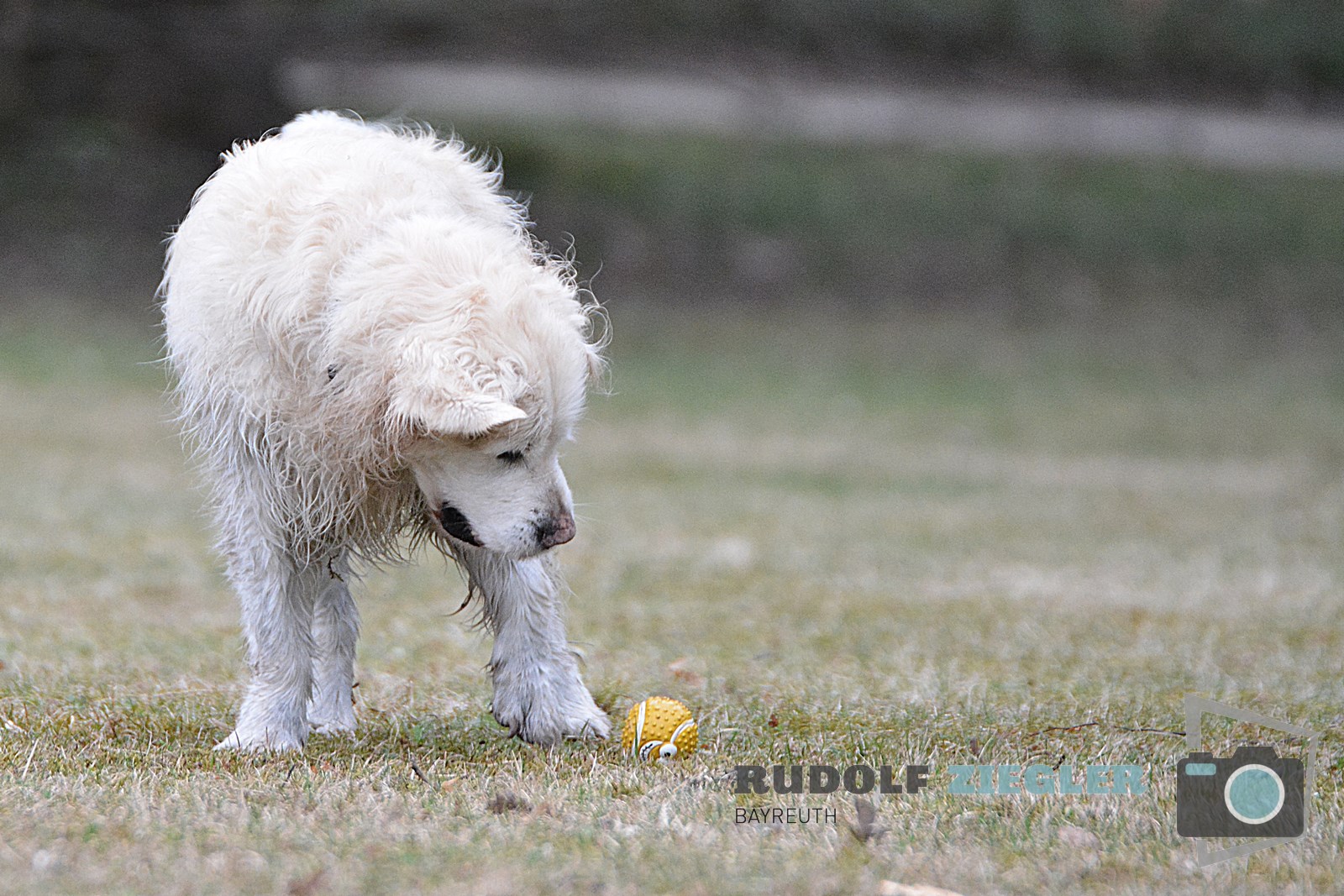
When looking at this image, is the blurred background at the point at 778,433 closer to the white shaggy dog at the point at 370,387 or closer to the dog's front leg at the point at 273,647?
the dog's front leg at the point at 273,647

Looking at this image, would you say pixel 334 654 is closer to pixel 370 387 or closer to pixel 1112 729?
pixel 370 387

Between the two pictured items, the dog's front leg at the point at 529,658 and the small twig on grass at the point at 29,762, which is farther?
the dog's front leg at the point at 529,658

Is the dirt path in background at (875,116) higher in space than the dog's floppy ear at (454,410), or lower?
higher

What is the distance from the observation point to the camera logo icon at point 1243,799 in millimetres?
3824

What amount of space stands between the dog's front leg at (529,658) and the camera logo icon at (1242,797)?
179cm

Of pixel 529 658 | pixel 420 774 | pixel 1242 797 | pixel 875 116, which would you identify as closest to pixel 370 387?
pixel 420 774

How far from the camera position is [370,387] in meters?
4.21

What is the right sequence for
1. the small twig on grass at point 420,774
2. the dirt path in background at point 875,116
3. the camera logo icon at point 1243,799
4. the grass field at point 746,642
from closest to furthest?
1. the grass field at point 746,642
2. the camera logo icon at point 1243,799
3. the small twig on grass at point 420,774
4. the dirt path in background at point 875,116

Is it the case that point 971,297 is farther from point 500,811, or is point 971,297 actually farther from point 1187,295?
point 500,811

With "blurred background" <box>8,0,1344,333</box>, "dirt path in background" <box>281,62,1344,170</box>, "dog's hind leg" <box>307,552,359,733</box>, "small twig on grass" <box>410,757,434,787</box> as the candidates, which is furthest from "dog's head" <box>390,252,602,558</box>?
"dirt path in background" <box>281,62,1344,170</box>

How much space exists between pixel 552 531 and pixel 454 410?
56 cm

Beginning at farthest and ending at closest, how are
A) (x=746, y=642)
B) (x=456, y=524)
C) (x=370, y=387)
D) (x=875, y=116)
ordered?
1. (x=875, y=116)
2. (x=746, y=642)
3. (x=456, y=524)
4. (x=370, y=387)

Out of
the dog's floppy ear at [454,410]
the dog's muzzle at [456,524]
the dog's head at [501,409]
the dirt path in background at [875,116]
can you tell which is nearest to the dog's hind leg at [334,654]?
the dog's muzzle at [456,524]

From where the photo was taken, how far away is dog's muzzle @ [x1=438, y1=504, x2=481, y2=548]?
4.45 metres
